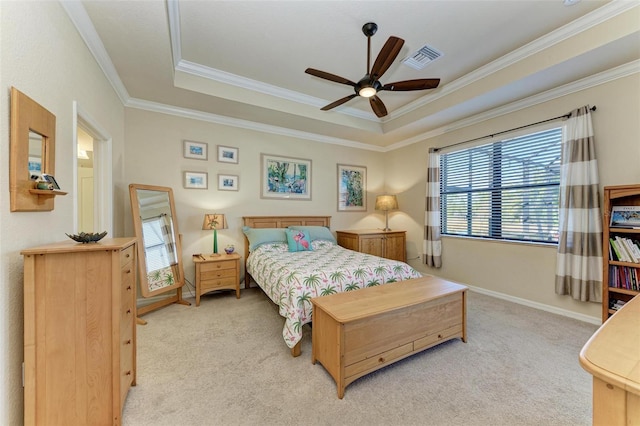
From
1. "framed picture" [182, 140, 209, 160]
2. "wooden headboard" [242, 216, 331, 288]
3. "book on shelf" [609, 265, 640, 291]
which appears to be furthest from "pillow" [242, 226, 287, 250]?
"book on shelf" [609, 265, 640, 291]

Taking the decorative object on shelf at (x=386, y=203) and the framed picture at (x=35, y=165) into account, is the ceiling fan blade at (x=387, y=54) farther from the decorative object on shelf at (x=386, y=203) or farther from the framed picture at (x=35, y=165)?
the decorative object on shelf at (x=386, y=203)

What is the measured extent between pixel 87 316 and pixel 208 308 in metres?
2.00

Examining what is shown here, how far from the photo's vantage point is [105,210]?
2.70 metres

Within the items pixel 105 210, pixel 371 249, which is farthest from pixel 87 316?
pixel 371 249

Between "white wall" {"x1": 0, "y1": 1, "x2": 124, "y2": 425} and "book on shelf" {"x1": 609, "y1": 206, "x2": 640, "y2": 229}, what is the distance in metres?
4.61

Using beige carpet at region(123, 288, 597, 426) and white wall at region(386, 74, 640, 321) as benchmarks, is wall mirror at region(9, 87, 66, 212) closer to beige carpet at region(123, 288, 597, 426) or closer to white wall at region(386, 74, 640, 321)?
beige carpet at region(123, 288, 597, 426)

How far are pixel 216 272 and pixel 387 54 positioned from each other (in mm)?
3197

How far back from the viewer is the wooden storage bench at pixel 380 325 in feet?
5.78

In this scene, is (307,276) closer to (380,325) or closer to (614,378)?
(380,325)

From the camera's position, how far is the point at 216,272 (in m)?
3.40

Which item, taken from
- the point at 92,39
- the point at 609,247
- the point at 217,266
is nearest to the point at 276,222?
the point at 217,266

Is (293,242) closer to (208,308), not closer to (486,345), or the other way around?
(208,308)

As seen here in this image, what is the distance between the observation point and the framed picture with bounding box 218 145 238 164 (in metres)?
3.85

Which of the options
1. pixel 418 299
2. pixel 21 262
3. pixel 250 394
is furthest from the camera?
pixel 418 299
